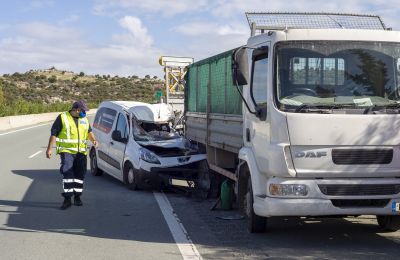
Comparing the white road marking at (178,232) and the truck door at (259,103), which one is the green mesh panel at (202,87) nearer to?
the white road marking at (178,232)

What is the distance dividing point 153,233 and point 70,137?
9.76 ft

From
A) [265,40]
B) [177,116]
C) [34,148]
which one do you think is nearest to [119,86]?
[34,148]

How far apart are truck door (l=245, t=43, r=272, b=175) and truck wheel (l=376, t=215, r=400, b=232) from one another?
79.1 inches

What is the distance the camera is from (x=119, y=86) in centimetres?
10481

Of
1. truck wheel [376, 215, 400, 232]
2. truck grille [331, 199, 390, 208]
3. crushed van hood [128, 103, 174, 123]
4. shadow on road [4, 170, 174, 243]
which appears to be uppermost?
crushed van hood [128, 103, 174, 123]

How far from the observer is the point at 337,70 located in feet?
21.8

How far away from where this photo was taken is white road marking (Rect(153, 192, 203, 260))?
21.3 ft

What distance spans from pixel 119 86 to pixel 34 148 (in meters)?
84.6

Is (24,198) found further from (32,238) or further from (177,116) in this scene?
(177,116)

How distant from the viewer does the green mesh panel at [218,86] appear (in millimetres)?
9140

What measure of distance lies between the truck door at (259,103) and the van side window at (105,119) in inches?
241

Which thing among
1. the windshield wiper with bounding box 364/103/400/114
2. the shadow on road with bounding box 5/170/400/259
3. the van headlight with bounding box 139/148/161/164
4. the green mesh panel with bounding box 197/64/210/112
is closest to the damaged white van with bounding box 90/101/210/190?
the van headlight with bounding box 139/148/161/164

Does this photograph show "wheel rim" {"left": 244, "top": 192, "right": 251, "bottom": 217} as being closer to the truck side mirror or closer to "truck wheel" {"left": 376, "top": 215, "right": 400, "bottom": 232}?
the truck side mirror

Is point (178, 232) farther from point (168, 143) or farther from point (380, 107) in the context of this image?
point (168, 143)
